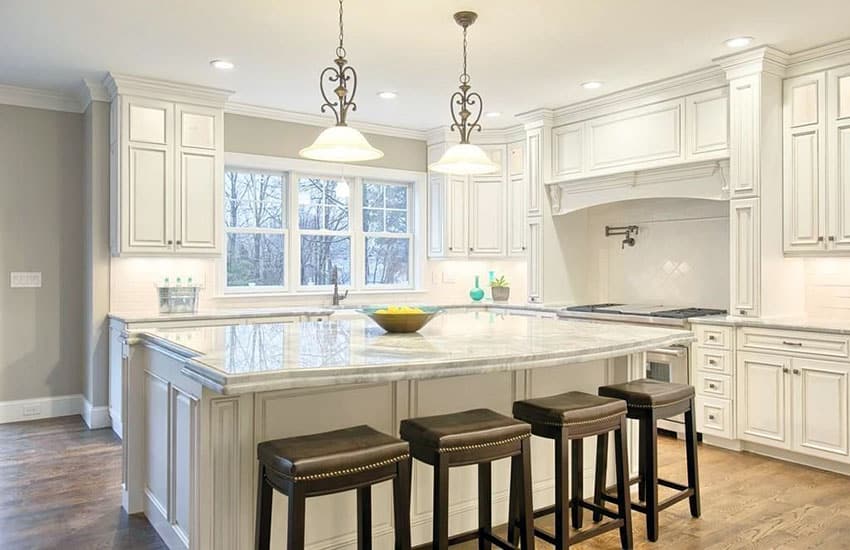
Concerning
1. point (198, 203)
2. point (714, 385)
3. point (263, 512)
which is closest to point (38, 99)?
point (198, 203)

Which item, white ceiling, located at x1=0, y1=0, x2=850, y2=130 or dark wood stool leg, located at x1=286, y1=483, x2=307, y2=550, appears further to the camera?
white ceiling, located at x1=0, y1=0, x2=850, y2=130

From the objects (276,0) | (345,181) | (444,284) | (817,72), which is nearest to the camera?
(276,0)

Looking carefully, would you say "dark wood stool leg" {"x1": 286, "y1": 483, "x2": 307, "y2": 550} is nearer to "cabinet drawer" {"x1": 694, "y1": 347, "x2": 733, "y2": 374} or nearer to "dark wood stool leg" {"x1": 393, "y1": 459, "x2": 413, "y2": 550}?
"dark wood stool leg" {"x1": 393, "y1": 459, "x2": 413, "y2": 550}

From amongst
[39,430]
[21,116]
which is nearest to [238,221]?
[21,116]

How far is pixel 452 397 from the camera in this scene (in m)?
2.85

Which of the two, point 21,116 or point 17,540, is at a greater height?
point 21,116

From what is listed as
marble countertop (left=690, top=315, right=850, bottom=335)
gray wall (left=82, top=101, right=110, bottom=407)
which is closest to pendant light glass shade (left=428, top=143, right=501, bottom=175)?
marble countertop (left=690, top=315, right=850, bottom=335)

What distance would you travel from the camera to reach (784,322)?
4129 mm

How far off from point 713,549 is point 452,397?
132 cm

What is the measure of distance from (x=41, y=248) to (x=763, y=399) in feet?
18.1

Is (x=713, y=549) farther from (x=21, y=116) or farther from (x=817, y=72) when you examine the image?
(x=21, y=116)

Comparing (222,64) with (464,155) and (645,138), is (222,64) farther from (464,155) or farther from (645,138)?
(645,138)

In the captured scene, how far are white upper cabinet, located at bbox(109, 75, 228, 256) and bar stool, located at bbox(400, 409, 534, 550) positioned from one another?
3332 mm

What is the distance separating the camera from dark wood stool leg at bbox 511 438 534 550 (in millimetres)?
2379
